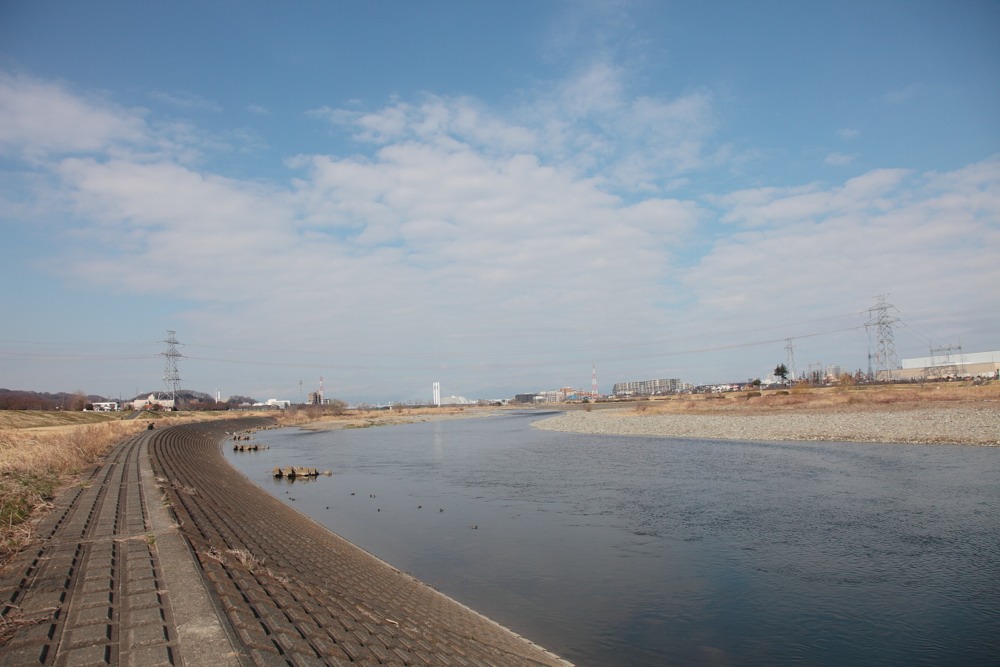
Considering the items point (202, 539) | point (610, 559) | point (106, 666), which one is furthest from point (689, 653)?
point (202, 539)

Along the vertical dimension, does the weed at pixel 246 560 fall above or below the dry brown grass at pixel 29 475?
below

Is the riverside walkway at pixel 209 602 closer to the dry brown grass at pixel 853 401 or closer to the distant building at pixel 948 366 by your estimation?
the dry brown grass at pixel 853 401

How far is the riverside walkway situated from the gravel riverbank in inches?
1242

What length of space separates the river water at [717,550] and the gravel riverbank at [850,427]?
4.54m

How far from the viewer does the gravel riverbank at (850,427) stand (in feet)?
104

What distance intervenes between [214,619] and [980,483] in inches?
910

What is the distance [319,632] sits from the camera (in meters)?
6.81

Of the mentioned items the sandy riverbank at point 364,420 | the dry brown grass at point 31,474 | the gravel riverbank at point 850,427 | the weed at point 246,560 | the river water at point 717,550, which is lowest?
the sandy riverbank at point 364,420

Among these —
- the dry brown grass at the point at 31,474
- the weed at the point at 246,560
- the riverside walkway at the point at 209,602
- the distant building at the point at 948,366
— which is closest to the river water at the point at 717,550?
the riverside walkway at the point at 209,602

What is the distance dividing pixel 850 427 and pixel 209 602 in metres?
41.3

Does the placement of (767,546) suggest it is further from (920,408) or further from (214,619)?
(920,408)

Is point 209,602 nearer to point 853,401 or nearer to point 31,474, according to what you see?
point 31,474

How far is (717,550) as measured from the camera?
44.8 ft

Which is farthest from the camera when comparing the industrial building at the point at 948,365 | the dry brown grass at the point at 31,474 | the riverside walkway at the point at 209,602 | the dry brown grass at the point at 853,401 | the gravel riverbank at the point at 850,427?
the industrial building at the point at 948,365
